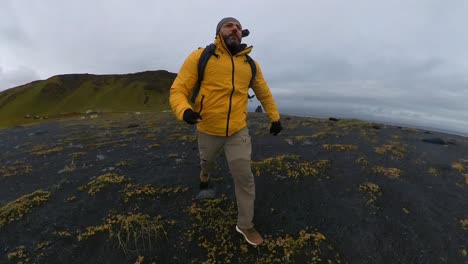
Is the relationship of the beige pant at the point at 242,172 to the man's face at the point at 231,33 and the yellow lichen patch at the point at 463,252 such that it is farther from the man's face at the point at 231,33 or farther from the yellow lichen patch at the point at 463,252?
the yellow lichen patch at the point at 463,252

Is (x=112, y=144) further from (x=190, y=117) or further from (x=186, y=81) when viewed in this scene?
(x=190, y=117)

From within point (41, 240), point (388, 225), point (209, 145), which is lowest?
point (41, 240)

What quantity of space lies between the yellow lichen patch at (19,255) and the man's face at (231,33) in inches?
278

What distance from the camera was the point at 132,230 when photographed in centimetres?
761

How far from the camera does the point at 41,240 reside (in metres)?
7.53

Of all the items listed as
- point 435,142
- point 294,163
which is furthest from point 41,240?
point 435,142

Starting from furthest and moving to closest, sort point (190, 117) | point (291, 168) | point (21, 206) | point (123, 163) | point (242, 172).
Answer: point (123, 163) < point (291, 168) < point (21, 206) < point (242, 172) < point (190, 117)

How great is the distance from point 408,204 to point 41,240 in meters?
10.7

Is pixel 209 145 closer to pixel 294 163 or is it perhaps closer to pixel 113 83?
pixel 294 163

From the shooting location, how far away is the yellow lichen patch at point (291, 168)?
439 inches

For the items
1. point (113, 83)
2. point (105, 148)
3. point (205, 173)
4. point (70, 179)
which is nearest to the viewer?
point (205, 173)

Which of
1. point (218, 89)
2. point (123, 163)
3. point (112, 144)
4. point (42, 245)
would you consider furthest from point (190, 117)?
point (112, 144)

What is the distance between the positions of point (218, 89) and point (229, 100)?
0.39m

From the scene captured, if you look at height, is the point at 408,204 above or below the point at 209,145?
below
